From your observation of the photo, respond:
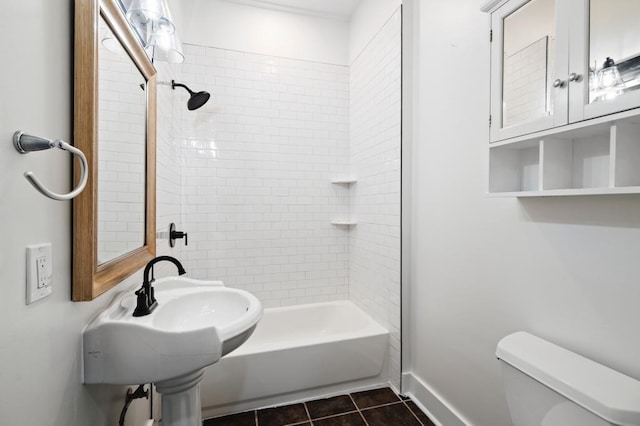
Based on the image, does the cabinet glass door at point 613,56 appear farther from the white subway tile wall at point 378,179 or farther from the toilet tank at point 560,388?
the white subway tile wall at point 378,179

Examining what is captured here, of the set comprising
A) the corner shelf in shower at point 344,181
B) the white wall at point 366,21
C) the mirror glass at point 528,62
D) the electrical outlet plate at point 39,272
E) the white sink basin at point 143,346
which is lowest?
the white sink basin at point 143,346

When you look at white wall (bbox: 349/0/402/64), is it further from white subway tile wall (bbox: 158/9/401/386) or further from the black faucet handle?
the black faucet handle

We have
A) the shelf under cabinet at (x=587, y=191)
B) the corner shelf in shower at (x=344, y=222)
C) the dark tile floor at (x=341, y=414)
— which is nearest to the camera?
the shelf under cabinet at (x=587, y=191)

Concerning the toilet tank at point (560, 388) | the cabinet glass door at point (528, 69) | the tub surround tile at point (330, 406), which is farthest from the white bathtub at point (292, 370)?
the cabinet glass door at point (528, 69)

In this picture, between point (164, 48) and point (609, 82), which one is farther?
point (164, 48)

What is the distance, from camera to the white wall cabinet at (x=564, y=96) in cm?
88

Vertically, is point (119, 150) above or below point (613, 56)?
below

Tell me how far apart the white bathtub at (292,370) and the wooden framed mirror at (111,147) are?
98cm

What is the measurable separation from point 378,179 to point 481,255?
108 cm

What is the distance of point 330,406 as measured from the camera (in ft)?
6.71

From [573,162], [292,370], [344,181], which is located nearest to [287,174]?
[344,181]

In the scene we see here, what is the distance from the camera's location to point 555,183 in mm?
1128

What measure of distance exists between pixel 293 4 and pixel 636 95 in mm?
2693

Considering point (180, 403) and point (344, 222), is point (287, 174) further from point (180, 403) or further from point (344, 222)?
point (180, 403)
